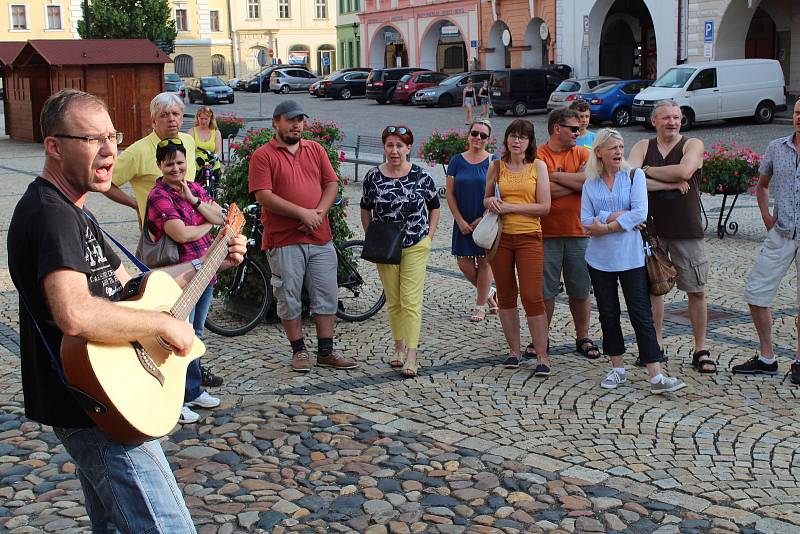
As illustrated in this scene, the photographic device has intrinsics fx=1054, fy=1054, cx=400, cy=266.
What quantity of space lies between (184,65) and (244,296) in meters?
73.2

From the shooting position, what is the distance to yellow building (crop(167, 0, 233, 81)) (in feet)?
255

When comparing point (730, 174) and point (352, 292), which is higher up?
point (730, 174)

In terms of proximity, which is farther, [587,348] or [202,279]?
[587,348]

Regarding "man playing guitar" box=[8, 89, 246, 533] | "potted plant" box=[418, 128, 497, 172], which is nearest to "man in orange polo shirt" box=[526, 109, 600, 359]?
"man playing guitar" box=[8, 89, 246, 533]

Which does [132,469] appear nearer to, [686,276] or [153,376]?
[153,376]

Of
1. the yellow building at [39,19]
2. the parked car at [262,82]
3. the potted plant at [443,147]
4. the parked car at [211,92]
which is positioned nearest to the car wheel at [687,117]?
the potted plant at [443,147]

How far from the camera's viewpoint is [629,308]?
6684mm

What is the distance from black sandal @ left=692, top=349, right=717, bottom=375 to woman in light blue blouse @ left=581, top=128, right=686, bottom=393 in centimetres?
42

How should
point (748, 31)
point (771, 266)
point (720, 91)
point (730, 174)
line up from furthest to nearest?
point (748, 31)
point (720, 91)
point (730, 174)
point (771, 266)

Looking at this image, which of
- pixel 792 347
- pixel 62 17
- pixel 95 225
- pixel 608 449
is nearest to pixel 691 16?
pixel 792 347

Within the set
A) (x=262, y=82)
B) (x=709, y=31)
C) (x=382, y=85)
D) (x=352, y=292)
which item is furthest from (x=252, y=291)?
(x=262, y=82)

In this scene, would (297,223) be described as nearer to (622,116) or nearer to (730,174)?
(730,174)

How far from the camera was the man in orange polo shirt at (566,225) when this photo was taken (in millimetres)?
7367

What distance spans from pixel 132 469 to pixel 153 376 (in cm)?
28
